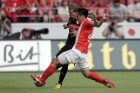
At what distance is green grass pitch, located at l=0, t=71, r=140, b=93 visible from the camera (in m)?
12.7

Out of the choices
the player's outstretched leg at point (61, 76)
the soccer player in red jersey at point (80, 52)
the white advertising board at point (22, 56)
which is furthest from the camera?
the white advertising board at point (22, 56)

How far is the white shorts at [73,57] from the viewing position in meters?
12.7

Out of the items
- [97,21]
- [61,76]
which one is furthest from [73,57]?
[97,21]

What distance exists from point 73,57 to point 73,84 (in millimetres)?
1972

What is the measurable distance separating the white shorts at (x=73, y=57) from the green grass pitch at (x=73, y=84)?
0.60 meters

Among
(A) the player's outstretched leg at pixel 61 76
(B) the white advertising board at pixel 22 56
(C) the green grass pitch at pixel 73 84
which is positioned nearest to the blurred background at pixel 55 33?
(B) the white advertising board at pixel 22 56

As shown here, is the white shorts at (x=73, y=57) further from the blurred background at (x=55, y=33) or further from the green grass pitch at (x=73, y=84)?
the blurred background at (x=55, y=33)

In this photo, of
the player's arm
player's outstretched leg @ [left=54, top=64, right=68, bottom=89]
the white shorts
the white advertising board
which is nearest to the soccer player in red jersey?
the white shorts

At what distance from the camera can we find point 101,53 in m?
19.3

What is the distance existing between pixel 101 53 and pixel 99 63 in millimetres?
345

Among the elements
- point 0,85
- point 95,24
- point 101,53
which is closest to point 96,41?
point 101,53

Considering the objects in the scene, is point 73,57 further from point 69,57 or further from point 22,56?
point 22,56

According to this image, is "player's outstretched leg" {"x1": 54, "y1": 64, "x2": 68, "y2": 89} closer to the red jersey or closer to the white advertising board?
the red jersey

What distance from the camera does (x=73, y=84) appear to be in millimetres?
14523
